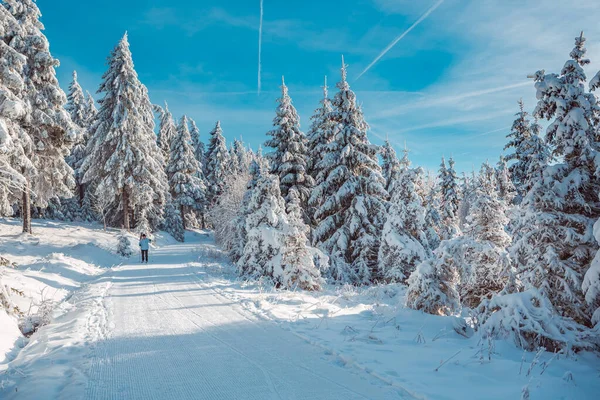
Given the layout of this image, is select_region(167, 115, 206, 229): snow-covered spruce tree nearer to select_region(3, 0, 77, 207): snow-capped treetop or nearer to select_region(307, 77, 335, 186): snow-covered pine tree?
select_region(3, 0, 77, 207): snow-capped treetop

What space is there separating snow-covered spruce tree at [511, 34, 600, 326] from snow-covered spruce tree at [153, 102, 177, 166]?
152 feet

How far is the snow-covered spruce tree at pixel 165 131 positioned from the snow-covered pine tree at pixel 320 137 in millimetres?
31970

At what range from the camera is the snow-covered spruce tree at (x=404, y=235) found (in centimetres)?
1509

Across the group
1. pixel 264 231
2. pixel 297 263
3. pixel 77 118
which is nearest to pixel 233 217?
pixel 264 231

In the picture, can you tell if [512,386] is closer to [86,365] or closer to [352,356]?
[352,356]

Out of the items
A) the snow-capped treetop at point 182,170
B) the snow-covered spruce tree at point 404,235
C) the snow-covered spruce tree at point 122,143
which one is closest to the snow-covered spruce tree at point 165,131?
the snow-capped treetop at point 182,170

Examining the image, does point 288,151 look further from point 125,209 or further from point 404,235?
point 125,209

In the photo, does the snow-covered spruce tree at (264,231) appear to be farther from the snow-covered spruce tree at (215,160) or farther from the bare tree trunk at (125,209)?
the snow-covered spruce tree at (215,160)

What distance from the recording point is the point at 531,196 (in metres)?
8.48

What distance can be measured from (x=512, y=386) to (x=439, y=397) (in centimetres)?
111

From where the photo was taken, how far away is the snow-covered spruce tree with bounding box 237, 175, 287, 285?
1308 centimetres

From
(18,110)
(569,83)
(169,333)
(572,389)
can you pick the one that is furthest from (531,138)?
(18,110)

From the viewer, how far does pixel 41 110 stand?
1992cm

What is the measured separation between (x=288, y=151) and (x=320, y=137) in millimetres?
2285
